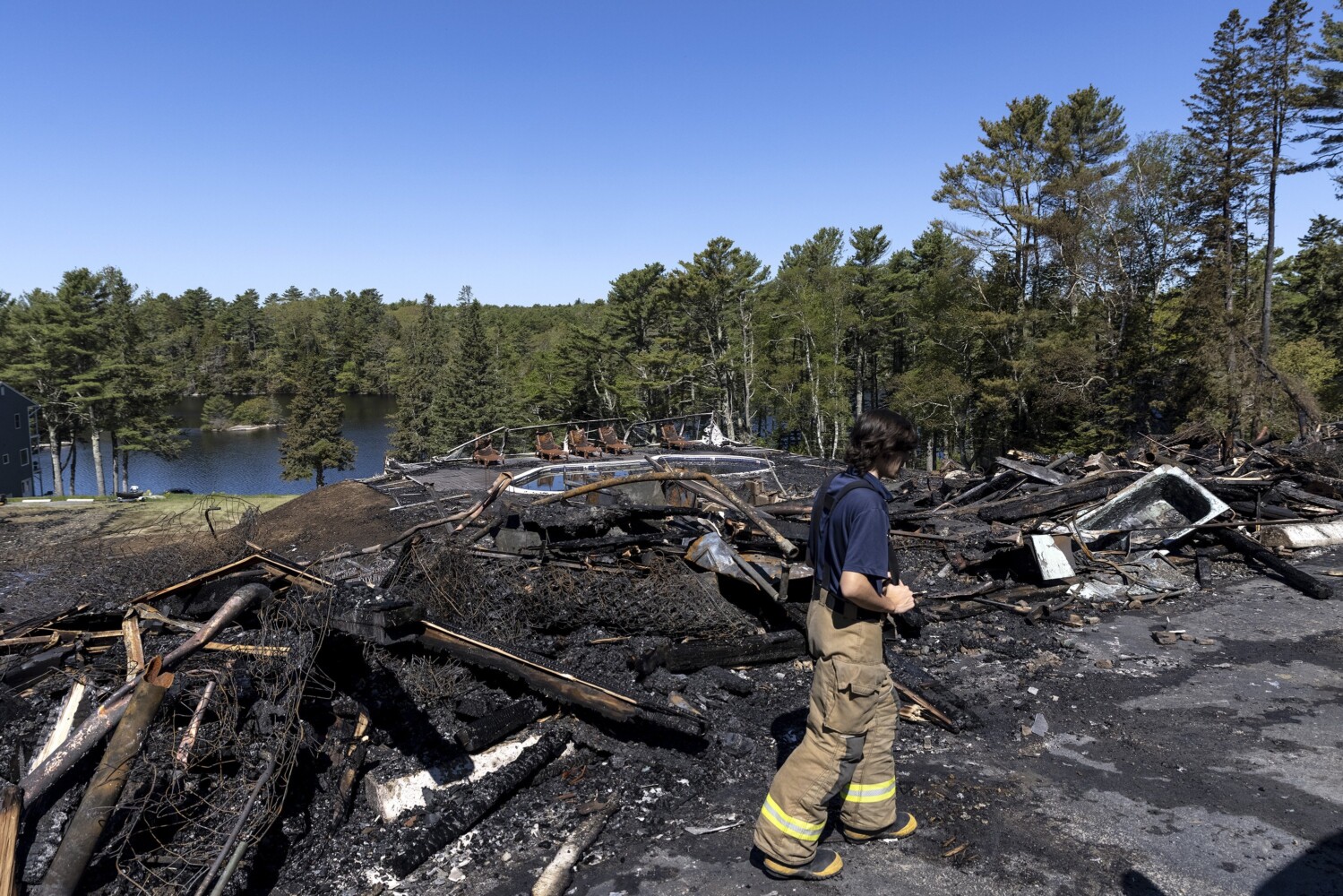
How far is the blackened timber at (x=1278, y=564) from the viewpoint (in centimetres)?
711

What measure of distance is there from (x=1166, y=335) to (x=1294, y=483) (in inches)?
855

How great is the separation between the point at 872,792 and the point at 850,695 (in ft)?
1.81

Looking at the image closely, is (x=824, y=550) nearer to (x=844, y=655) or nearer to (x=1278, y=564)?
(x=844, y=655)

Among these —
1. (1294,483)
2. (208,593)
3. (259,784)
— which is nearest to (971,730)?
(259,784)

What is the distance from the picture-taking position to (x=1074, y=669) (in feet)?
18.4

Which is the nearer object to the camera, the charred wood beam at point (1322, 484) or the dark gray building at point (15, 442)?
the charred wood beam at point (1322, 484)

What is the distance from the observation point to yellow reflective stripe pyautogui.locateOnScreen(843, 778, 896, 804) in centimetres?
325

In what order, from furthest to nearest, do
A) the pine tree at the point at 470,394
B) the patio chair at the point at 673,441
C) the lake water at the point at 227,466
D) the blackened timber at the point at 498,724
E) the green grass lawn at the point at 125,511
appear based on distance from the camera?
the lake water at the point at 227,466
the pine tree at the point at 470,394
the patio chair at the point at 673,441
the green grass lawn at the point at 125,511
the blackened timber at the point at 498,724

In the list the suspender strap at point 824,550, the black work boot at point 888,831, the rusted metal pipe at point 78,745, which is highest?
the suspender strap at point 824,550

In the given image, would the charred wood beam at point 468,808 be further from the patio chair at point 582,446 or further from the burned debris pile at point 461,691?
the patio chair at point 582,446

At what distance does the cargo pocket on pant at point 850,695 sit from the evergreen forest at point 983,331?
1107 cm

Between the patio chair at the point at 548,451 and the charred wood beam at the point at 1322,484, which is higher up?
the charred wood beam at the point at 1322,484

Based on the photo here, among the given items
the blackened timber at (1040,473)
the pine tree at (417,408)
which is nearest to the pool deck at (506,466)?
the blackened timber at (1040,473)

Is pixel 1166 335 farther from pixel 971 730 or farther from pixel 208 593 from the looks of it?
pixel 208 593
